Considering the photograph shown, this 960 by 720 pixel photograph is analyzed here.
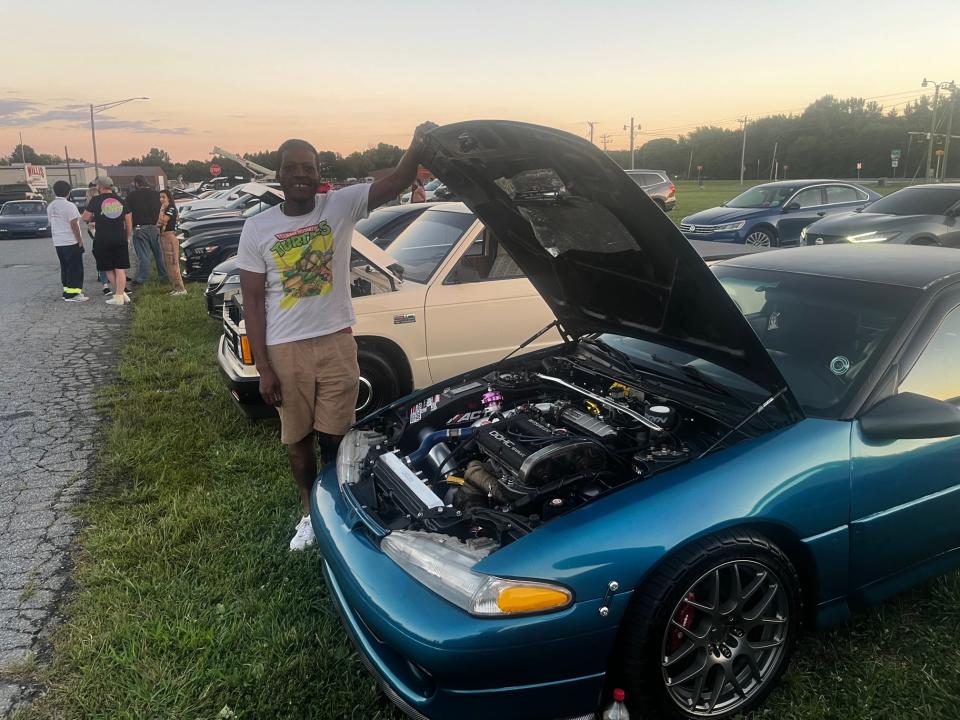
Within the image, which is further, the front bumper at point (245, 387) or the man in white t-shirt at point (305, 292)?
the front bumper at point (245, 387)

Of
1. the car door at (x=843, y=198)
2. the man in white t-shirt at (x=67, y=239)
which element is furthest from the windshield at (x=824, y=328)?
the car door at (x=843, y=198)

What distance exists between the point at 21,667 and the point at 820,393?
3.24 m

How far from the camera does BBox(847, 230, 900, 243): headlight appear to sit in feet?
35.4

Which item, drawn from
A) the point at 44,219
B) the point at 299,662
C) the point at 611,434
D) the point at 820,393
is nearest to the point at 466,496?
the point at 611,434

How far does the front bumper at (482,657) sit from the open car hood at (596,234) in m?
1.14

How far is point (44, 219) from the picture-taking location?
2477cm

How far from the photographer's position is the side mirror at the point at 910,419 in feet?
7.46

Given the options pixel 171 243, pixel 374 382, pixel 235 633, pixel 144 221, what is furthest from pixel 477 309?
Result: pixel 144 221

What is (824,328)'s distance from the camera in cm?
286

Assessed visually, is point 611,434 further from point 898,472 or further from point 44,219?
point 44,219

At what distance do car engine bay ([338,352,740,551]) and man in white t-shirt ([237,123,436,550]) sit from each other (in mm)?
290

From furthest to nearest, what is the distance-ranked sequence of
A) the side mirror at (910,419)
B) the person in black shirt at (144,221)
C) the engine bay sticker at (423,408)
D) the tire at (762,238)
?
the tire at (762,238), the person in black shirt at (144,221), the engine bay sticker at (423,408), the side mirror at (910,419)

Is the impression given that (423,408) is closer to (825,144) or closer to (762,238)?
(762,238)

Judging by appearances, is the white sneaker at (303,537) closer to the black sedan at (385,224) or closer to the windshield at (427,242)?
the windshield at (427,242)
